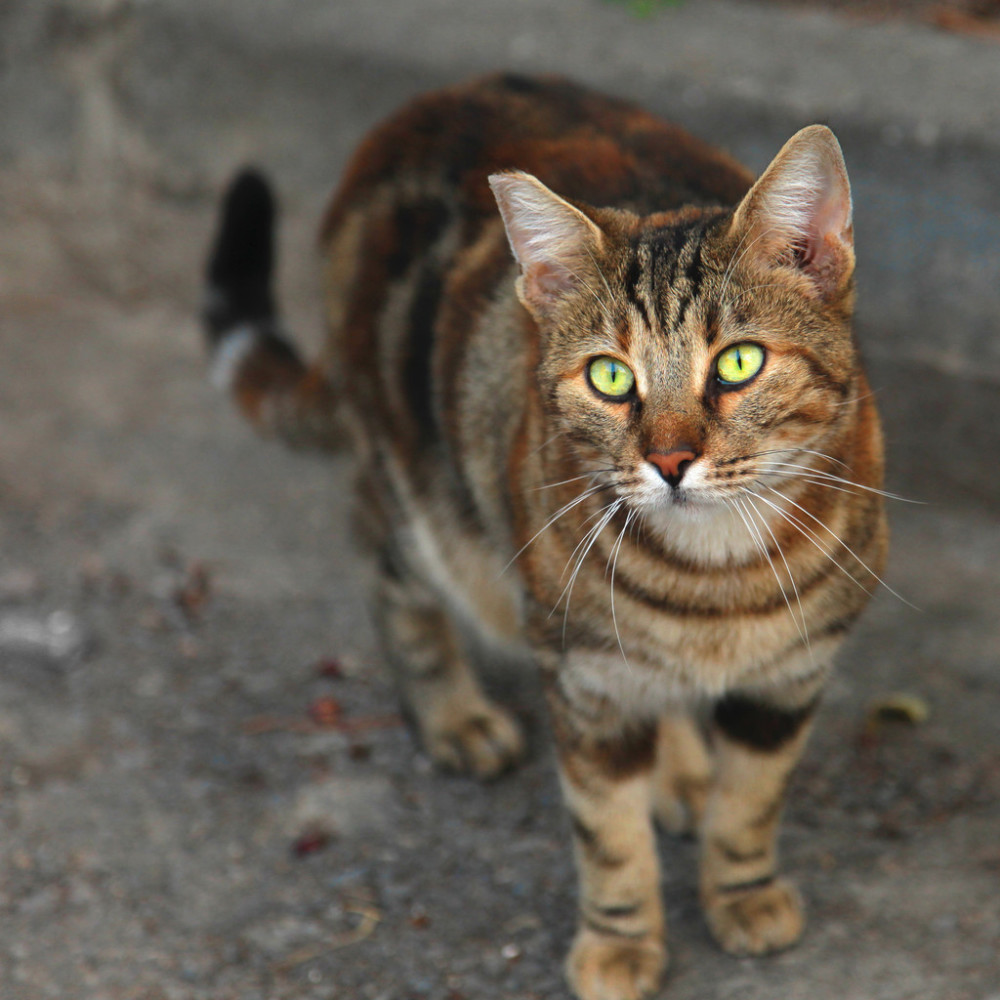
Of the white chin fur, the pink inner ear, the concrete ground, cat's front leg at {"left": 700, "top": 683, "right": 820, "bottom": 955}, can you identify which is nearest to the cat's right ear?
the pink inner ear

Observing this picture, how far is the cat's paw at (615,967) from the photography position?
2107 mm

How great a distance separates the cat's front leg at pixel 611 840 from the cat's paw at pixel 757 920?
0.39ft

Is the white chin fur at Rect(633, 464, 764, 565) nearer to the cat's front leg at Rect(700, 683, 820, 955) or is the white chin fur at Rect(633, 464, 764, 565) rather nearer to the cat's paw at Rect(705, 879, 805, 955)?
the cat's front leg at Rect(700, 683, 820, 955)

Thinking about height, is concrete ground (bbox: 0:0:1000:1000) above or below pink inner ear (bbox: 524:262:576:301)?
below

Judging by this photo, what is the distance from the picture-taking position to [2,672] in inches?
116

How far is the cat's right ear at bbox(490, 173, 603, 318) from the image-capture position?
1.83m

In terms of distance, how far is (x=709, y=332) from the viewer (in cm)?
176

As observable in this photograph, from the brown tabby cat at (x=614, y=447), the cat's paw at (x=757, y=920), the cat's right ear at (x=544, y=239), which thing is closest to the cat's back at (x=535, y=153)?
the brown tabby cat at (x=614, y=447)

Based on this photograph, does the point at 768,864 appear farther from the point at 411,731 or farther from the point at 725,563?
the point at 411,731

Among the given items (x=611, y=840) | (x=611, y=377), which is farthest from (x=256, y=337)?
(x=611, y=840)

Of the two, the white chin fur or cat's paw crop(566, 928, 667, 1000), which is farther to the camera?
cat's paw crop(566, 928, 667, 1000)

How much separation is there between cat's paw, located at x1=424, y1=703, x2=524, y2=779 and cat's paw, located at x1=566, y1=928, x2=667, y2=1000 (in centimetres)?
57

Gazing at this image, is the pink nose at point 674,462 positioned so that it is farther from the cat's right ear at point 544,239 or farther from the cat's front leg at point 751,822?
the cat's front leg at point 751,822

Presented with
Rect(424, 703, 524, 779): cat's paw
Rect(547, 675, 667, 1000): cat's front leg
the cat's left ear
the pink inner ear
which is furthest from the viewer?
Rect(424, 703, 524, 779): cat's paw
